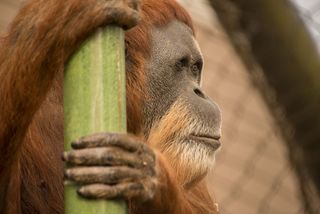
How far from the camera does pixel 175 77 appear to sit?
2504mm

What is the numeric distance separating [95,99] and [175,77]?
101cm

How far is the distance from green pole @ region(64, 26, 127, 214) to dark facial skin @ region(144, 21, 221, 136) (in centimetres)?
88

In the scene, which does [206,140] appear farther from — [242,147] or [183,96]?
[242,147]

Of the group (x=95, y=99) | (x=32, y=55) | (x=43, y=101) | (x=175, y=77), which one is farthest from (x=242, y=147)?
(x=95, y=99)

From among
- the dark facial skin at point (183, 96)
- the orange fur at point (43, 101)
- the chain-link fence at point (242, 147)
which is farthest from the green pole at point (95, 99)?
the chain-link fence at point (242, 147)

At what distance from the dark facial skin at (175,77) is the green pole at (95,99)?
0.88 meters

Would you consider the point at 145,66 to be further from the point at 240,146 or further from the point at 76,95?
the point at 240,146

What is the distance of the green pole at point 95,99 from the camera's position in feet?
4.94

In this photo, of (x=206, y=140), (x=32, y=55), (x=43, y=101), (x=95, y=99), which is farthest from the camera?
(x=206, y=140)

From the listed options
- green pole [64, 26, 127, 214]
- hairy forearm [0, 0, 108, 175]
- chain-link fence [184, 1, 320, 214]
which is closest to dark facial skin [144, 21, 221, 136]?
hairy forearm [0, 0, 108, 175]

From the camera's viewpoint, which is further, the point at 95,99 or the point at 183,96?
the point at 183,96

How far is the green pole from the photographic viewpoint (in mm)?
1506

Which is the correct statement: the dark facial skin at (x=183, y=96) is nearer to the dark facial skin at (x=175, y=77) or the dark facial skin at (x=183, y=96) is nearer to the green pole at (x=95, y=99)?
the dark facial skin at (x=175, y=77)

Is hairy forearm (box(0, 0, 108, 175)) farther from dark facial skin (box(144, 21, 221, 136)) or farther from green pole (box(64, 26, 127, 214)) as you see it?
dark facial skin (box(144, 21, 221, 136))
